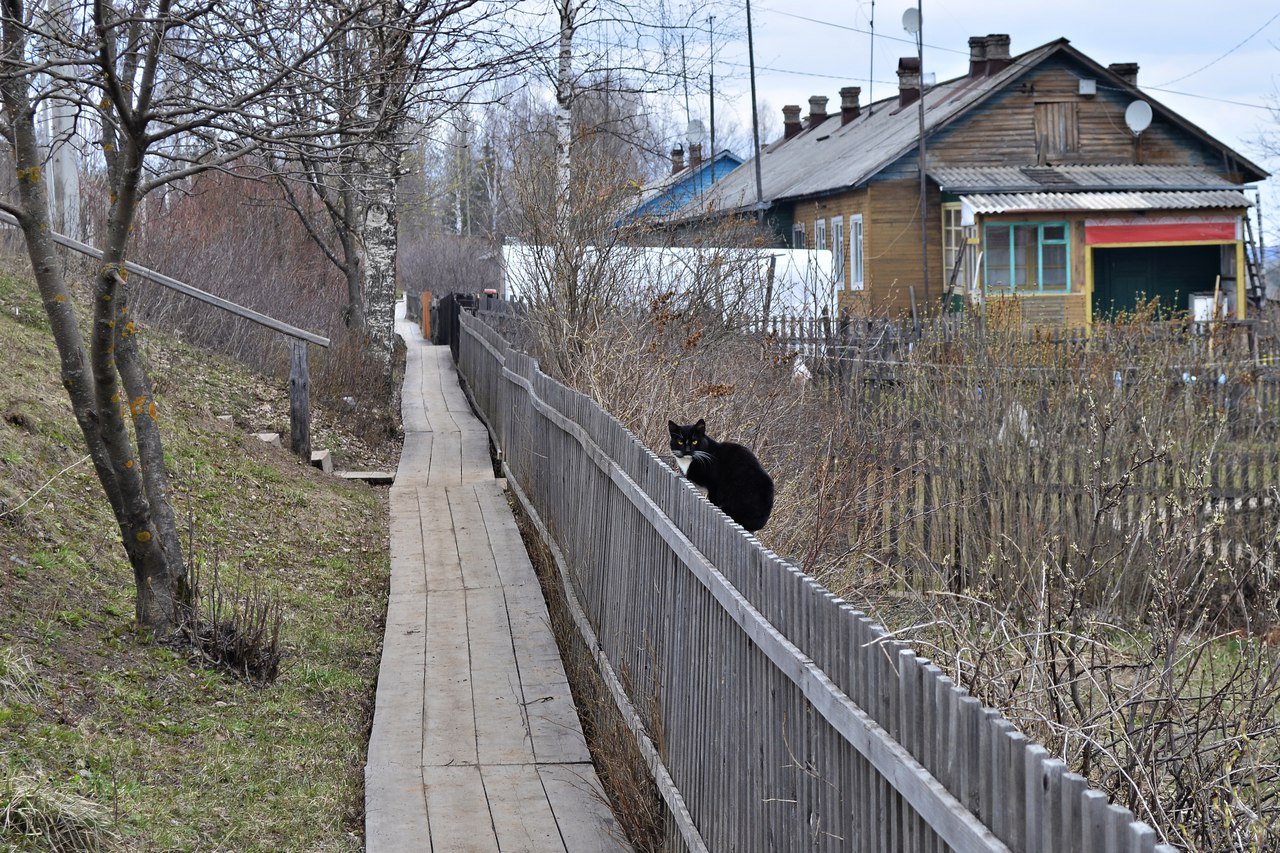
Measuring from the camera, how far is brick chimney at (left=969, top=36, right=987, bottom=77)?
37.3 m

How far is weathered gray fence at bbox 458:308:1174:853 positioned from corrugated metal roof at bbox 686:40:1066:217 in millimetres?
23529

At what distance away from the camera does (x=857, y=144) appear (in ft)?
129

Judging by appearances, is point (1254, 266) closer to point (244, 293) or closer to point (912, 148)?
point (912, 148)

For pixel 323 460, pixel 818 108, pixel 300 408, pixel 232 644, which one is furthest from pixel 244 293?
pixel 818 108

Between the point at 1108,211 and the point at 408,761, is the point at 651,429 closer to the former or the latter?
the point at 408,761

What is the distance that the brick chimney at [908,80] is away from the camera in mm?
39688

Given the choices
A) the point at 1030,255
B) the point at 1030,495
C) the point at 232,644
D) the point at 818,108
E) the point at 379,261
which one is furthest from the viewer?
the point at 818,108

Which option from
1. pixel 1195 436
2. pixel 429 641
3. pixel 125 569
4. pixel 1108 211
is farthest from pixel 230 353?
pixel 1108 211

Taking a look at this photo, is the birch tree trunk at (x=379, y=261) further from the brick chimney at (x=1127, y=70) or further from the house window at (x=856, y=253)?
the brick chimney at (x=1127, y=70)

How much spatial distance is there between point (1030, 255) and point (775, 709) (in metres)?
31.1

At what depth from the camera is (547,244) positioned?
11.7m

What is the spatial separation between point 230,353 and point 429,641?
31.7ft

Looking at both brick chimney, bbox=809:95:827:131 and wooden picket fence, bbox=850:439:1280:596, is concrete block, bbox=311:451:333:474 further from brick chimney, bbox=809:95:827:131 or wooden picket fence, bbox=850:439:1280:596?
brick chimney, bbox=809:95:827:131

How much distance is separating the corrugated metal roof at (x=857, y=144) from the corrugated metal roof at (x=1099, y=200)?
8.60ft
